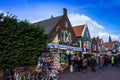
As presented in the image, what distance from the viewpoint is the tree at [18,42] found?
66.0ft

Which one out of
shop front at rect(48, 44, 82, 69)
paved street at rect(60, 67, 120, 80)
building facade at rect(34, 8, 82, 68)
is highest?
building facade at rect(34, 8, 82, 68)

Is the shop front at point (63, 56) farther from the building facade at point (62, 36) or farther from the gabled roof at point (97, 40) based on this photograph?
the gabled roof at point (97, 40)

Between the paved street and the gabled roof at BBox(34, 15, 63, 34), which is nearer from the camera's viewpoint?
the paved street

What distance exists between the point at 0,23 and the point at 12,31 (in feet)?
4.87

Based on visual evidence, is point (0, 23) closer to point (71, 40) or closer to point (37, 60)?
point (37, 60)

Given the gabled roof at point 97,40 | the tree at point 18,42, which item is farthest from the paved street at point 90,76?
the gabled roof at point 97,40

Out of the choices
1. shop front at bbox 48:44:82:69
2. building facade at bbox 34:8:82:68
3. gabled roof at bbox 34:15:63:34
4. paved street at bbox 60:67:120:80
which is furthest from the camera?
gabled roof at bbox 34:15:63:34

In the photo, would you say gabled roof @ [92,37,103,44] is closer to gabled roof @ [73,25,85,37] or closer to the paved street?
gabled roof @ [73,25,85,37]

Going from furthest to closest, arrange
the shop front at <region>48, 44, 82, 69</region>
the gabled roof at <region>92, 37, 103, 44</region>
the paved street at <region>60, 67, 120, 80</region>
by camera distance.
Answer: the gabled roof at <region>92, 37, 103, 44</region>
the shop front at <region>48, 44, 82, 69</region>
the paved street at <region>60, 67, 120, 80</region>

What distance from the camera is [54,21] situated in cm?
3916

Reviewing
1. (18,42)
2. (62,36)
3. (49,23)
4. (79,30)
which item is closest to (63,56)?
(62,36)

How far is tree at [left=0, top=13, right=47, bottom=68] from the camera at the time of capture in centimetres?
2012

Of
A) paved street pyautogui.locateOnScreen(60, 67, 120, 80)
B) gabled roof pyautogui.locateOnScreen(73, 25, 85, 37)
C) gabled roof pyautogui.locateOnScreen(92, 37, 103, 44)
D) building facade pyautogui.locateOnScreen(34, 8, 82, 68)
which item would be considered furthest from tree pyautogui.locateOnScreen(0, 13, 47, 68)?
gabled roof pyautogui.locateOnScreen(92, 37, 103, 44)

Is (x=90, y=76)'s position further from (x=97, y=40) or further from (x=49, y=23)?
(x=97, y=40)
